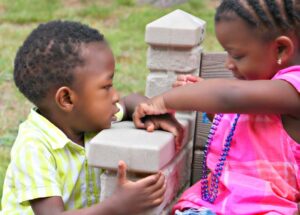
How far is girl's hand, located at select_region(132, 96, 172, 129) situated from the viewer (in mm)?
2875

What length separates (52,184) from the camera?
2926 mm

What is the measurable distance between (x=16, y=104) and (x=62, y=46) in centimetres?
412

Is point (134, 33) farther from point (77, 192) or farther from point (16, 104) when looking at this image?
point (77, 192)

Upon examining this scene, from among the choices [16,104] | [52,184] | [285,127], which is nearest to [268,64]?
[285,127]

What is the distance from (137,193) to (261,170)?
1.64 ft

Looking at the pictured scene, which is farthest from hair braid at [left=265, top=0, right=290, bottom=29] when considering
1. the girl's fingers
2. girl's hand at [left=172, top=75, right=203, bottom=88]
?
the girl's fingers

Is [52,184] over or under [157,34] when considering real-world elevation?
under

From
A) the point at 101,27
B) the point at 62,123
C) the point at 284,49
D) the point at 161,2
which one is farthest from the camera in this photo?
the point at 161,2

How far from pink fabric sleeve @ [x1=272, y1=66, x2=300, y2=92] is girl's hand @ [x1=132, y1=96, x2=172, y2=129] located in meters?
0.45

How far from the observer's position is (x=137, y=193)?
8.86ft

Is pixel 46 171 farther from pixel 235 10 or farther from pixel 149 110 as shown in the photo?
pixel 235 10

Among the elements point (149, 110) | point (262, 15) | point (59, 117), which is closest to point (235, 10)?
point (262, 15)

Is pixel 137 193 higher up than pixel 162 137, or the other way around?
pixel 162 137

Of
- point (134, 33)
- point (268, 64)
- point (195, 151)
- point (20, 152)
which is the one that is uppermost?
point (268, 64)
